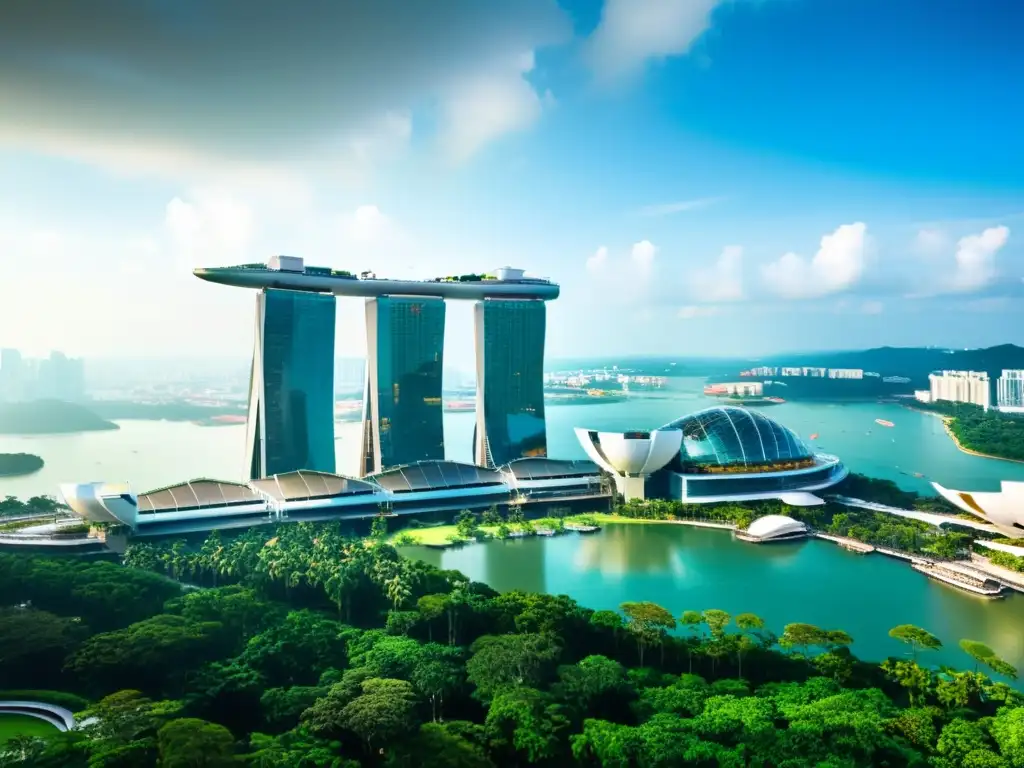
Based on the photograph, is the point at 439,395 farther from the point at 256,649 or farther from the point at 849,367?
the point at 849,367

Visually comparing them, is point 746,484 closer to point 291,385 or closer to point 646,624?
point 646,624

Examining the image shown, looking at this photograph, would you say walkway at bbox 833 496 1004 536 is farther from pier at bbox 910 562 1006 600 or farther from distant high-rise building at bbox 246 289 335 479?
distant high-rise building at bbox 246 289 335 479

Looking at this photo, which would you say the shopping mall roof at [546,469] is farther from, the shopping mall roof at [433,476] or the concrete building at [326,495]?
the shopping mall roof at [433,476]

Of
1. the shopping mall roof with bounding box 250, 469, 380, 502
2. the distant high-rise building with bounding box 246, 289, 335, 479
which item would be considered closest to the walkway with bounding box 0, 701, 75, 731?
the shopping mall roof with bounding box 250, 469, 380, 502

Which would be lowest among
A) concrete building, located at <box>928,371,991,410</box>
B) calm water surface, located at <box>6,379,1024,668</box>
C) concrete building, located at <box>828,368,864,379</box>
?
calm water surface, located at <box>6,379,1024,668</box>

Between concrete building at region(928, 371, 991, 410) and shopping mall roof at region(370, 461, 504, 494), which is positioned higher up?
concrete building at region(928, 371, 991, 410)

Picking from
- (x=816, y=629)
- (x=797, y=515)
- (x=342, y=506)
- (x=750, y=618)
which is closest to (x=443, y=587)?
(x=750, y=618)

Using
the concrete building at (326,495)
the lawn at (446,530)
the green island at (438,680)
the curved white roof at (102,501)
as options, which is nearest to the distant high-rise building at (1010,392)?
the concrete building at (326,495)
